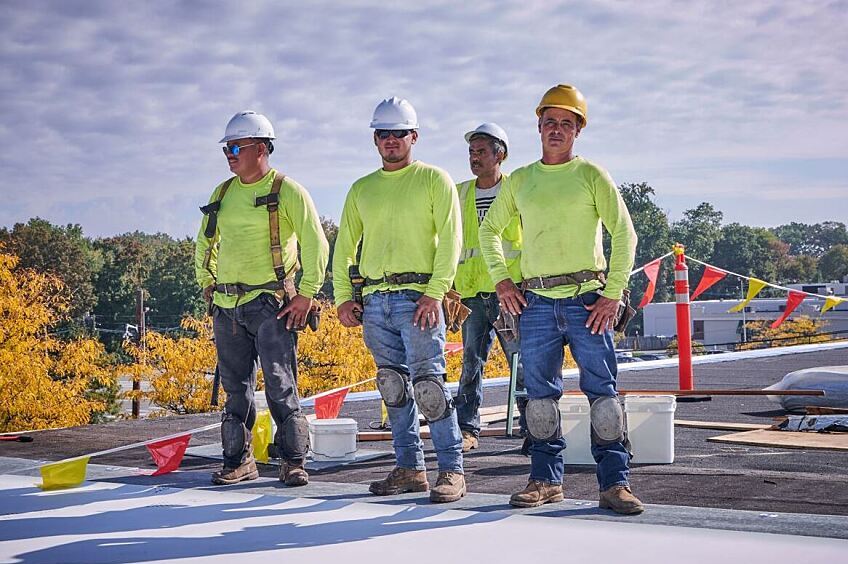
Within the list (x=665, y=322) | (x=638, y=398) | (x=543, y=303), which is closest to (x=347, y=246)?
(x=543, y=303)

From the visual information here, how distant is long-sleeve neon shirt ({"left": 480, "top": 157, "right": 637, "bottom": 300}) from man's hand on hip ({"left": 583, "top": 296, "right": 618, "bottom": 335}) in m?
0.03

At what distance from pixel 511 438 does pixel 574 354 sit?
110 inches

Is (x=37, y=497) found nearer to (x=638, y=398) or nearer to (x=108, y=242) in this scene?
(x=638, y=398)

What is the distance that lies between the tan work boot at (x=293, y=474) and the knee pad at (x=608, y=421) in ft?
5.75

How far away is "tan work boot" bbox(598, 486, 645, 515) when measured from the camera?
477 centimetres

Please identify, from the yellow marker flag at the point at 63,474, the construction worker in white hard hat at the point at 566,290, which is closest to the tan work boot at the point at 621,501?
the construction worker in white hard hat at the point at 566,290

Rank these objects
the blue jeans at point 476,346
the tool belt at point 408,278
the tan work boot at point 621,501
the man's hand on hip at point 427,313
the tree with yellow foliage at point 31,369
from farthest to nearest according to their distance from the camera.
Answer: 1. the tree with yellow foliage at point 31,369
2. the blue jeans at point 476,346
3. the tool belt at point 408,278
4. the man's hand on hip at point 427,313
5. the tan work boot at point 621,501

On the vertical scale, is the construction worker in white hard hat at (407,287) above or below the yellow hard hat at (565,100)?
below

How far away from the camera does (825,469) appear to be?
19.3 feet

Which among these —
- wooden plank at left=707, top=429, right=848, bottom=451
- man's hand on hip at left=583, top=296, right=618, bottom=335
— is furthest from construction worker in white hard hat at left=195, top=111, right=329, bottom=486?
wooden plank at left=707, top=429, right=848, bottom=451

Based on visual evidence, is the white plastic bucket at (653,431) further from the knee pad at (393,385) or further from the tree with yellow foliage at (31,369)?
the tree with yellow foliage at (31,369)

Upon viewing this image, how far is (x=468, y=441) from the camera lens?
711 centimetres

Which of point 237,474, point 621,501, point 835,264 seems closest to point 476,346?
point 237,474

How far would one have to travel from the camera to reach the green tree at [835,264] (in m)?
126
